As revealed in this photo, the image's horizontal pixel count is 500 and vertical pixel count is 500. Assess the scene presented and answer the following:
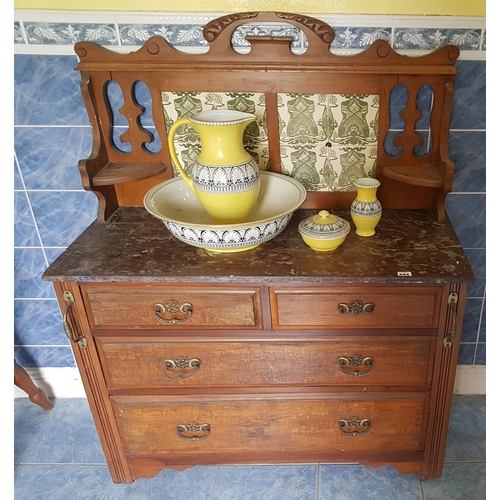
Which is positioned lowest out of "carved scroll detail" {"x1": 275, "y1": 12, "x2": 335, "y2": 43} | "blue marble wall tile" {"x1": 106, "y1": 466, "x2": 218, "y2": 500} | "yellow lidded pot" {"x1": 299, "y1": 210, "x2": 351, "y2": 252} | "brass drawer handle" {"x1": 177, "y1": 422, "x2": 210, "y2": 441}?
"blue marble wall tile" {"x1": 106, "y1": 466, "x2": 218, "y2": 500}

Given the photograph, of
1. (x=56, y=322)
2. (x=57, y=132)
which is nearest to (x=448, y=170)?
(x=57, y=132)

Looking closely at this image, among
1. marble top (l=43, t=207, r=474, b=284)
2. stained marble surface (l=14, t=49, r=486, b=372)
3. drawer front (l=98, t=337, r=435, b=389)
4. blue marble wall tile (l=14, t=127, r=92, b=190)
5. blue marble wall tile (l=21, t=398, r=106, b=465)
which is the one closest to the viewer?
marble top (l=43, t=207, r=474, b=284)

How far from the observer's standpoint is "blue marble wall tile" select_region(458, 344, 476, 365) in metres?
1.71

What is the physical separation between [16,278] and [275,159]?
3.25 ft

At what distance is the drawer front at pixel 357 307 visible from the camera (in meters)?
A: 1.18

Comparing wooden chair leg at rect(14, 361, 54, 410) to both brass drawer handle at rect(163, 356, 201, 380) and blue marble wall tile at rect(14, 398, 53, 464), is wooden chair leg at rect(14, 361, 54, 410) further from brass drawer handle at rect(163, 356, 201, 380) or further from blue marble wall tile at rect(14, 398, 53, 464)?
brass drawer handle at rect(163, 356, 201, 380)

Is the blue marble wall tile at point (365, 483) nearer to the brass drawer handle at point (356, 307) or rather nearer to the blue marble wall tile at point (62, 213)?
the brass drawer handle at point (356, 307)

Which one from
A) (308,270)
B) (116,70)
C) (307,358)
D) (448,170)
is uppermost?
(116,70)

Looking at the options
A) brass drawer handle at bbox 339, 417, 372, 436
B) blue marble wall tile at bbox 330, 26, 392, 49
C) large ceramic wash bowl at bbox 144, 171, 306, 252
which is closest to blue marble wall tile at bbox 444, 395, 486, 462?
brass drawer handle at bbox 339, 417, 372, 436

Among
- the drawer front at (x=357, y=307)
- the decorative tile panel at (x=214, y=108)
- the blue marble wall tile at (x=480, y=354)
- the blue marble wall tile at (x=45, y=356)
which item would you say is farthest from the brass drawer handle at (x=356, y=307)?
the blue marble wall tile at (x=45, y=356)

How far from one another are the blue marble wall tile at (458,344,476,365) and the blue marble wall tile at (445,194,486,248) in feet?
1.27
